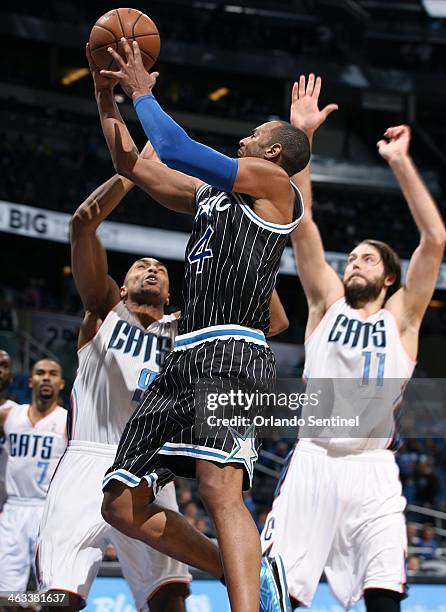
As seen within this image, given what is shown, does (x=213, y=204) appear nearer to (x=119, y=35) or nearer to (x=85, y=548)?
(x=119, y=35)

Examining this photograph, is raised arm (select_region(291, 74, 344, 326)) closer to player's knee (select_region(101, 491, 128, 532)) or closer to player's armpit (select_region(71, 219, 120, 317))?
player's armpit (select_region(71, 219, 120, 317))

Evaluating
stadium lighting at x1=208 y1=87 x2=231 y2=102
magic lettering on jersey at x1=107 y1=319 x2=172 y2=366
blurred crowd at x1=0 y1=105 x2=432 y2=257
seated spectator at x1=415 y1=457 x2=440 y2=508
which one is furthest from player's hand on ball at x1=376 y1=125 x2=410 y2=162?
stadium lighting at x1=208 y1=87 x2=231 y2=102

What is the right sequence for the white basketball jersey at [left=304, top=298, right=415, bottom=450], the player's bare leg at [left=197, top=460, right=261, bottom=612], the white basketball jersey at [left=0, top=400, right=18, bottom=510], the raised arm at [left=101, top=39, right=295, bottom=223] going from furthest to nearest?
the white basketball jersey at [left=0, top=400, right=18, bottom=510] → the white basketball jersey at [left=304, top=298, right=415, bottom=450] → the raised arm at [left=101, top=39, right=295, bottom=223] → the player's bare leg at [left=197, top=460, right=261, bottom=612]

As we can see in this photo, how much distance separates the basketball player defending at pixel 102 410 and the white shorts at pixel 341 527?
552mm

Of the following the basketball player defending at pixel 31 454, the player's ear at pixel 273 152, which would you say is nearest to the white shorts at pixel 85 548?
the player's ear at pixel 273 152

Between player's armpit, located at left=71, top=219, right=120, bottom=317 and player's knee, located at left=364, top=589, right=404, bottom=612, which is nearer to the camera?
player's knee, located at left=364, top=589, right=404, bottom=612

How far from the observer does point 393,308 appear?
4707mm

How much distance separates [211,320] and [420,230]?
157 cm

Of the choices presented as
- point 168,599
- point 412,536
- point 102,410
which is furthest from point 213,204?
point 412,536

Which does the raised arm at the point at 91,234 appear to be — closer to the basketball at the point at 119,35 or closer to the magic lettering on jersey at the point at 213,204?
the basketball at the point at 119,35

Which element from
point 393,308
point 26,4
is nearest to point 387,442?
point 393,308

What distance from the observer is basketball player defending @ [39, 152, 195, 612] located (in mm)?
4234

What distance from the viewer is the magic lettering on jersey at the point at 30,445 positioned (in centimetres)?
705

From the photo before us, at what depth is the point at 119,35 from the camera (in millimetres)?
3875
